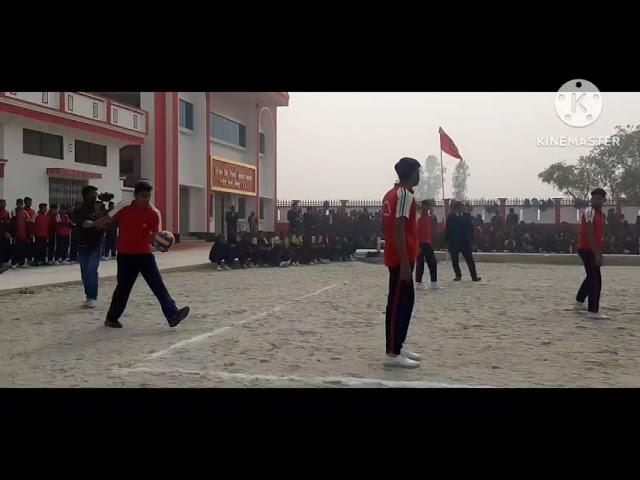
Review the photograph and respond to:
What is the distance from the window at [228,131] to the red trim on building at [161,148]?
3865 millimetres

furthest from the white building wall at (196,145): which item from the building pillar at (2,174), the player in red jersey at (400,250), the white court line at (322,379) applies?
the player in red jersey at (400,250)

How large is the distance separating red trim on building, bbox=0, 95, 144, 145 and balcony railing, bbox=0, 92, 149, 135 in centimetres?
18

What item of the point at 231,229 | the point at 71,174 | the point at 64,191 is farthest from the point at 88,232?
the point at 64,191

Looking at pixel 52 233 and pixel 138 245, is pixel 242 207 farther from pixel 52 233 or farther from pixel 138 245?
pixel 138 245

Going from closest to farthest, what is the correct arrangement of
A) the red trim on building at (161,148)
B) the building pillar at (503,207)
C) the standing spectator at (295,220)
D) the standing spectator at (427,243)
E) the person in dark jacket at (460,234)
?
the standing spectator at (427,243), the person in dark jacket at (460,234), the standing spectator at (295,220), the red trim on building at (161,148), the building pillar at (503,207)

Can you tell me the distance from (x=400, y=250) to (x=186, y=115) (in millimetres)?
21783

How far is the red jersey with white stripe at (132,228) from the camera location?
724cm

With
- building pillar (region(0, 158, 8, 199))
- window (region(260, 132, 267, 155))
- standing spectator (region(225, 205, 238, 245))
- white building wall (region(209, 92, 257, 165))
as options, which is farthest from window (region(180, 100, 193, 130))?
building pillar (region(0, 158, 8, 199))

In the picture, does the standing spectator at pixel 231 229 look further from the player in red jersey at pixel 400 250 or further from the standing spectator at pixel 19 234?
the player in red jersey at pixel 400 250

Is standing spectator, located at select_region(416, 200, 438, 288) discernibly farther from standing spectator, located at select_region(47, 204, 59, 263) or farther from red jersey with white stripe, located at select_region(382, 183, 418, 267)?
standing spectator, located at select_region(47, 204, 59, 263)

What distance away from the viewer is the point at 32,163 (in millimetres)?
18062

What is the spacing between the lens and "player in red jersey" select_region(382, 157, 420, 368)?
526 centimetres
